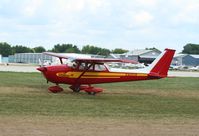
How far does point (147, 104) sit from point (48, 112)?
4932 mm

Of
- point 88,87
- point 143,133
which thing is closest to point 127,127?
point 143,133

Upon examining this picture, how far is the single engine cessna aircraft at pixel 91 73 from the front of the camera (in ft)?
69.7

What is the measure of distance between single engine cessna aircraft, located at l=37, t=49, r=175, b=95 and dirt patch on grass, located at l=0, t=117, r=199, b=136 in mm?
8915

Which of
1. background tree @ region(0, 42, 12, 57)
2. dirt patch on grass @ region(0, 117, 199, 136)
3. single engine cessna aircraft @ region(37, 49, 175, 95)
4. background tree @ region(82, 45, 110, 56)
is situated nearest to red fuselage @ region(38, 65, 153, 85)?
single engine cessna aircraft @ region(37, 49, 175, 95)

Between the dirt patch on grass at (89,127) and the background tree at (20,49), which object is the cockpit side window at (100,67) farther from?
the background tree at (20,49)

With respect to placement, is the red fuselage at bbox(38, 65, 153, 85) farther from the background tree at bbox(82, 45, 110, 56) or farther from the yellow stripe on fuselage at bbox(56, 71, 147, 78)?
the background tree at bbox(82, 45, 110, 56)

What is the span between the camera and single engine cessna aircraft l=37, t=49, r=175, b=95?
21250 mm

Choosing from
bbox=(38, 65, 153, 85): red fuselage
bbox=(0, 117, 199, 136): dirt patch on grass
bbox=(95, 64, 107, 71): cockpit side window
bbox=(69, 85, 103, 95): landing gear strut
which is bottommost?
bbox=(0, 117, 199, 136): dirt patch on grass

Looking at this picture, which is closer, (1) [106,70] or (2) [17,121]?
(2) [17,121]

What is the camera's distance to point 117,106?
52.7 ft

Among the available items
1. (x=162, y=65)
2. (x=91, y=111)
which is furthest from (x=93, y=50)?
(x=91, y=111)

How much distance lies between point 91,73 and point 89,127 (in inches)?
429

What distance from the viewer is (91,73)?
21812 millimetres

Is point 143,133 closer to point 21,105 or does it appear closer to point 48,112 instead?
point 48,112
